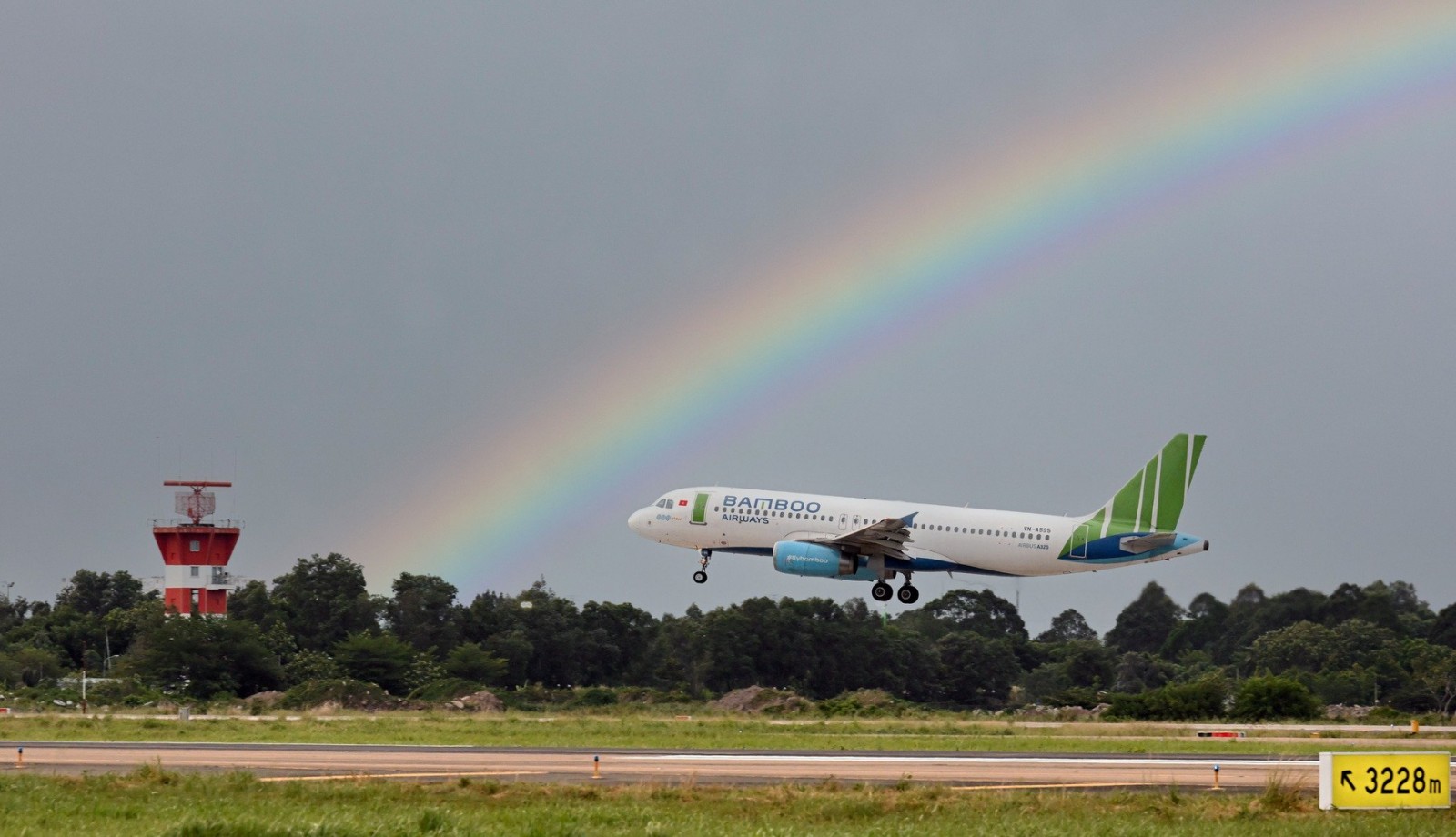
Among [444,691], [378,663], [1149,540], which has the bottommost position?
[444,691]

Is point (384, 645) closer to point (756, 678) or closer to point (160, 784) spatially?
point (756, 678)

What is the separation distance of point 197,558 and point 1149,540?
82020 mm

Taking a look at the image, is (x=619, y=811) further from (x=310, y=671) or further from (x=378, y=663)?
(x=310, y=671)

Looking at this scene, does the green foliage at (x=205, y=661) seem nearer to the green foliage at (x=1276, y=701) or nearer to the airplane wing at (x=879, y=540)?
the airplane wing at (x=879, y=540)

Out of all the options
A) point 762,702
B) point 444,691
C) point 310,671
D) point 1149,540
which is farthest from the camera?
point 310,671

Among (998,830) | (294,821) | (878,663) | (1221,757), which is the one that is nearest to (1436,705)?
(878,663)

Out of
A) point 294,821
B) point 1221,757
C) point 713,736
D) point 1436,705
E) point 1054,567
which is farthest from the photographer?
point 1436,705

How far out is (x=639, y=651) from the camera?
373 ft

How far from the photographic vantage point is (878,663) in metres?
112

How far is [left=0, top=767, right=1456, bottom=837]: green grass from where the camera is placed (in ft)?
88.7

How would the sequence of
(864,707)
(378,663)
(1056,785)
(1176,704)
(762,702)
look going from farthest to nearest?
1. (378,663)
2. (762,702)
3. (864,707)
4. (1176,704)
5. (1056,785)

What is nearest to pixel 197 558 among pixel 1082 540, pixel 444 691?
pixel 444 691

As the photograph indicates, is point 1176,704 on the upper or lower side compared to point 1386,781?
lower

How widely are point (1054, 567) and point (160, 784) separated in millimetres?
44939
